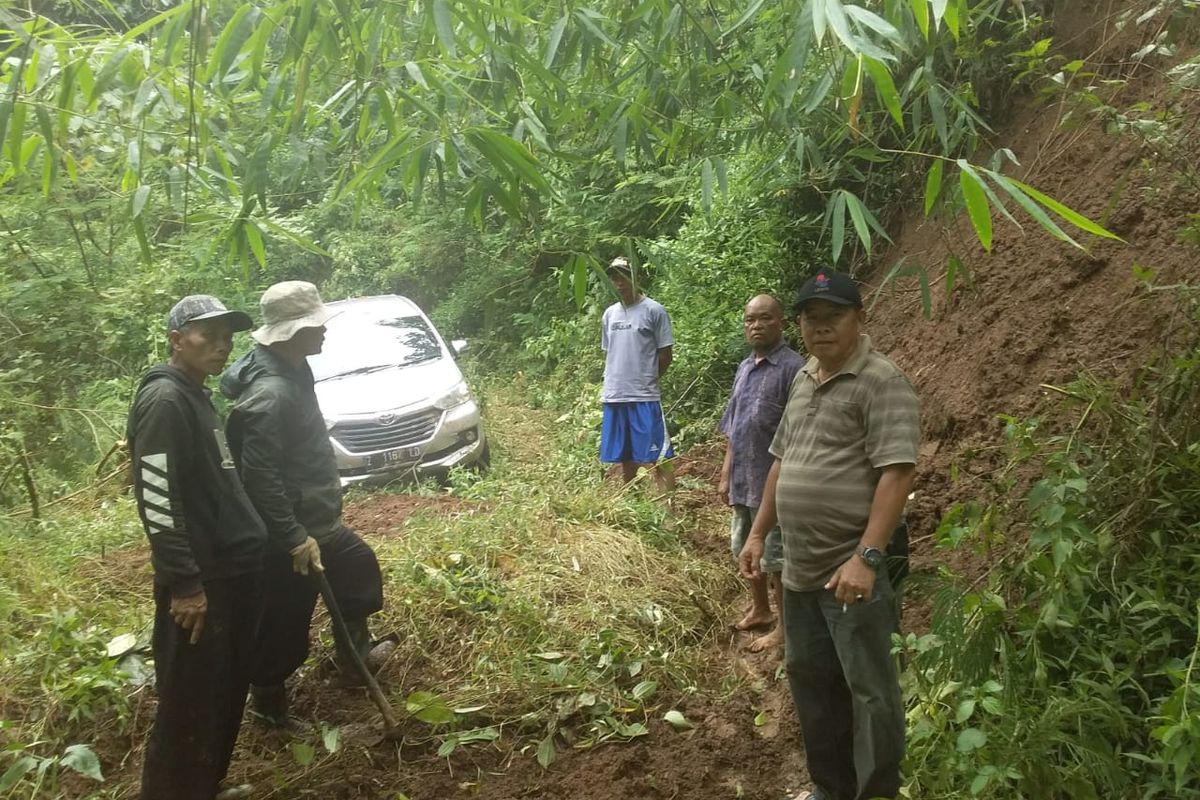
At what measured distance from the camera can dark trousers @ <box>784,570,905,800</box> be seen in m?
2.56

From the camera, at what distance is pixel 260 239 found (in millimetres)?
2582

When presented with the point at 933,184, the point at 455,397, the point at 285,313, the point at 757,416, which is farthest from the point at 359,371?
the point at 933,184

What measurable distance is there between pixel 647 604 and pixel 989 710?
2037 mm

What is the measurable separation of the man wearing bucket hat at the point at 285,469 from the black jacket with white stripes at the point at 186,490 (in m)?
0.20

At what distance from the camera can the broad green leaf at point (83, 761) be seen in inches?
125

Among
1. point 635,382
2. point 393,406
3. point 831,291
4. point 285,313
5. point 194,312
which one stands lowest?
point 393,406

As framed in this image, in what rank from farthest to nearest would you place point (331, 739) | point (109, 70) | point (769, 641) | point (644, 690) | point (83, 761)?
point (769, 641) → point (644, 690) → point (331, 739) → point (83, 761) → point (109, 70)

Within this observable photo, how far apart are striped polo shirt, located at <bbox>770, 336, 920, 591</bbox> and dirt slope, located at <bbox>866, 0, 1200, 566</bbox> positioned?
120 cm

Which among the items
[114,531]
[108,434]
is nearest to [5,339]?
[108,434]

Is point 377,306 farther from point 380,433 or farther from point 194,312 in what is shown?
point 194,312

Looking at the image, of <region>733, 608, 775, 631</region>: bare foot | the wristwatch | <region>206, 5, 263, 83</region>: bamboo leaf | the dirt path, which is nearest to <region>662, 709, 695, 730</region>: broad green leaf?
the dirt path

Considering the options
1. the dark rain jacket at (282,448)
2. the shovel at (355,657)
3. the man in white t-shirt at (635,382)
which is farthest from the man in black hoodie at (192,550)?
the man in white t-shirt at (635,382)

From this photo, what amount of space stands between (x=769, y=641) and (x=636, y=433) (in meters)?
2.14

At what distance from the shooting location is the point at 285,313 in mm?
3605
